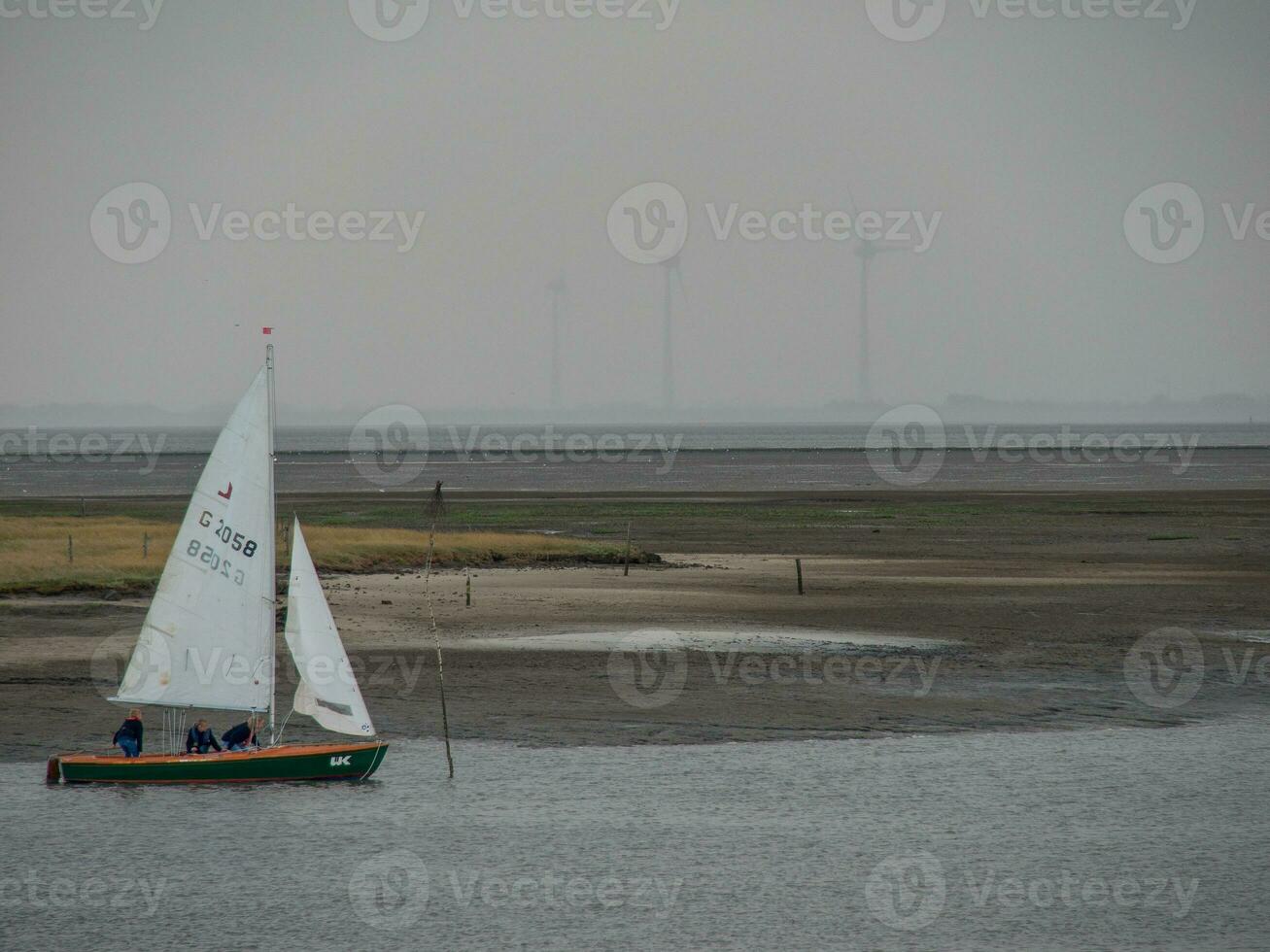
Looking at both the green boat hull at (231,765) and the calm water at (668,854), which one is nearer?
the calm water at (668,854)

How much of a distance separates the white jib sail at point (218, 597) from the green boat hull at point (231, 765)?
1190 millimetres

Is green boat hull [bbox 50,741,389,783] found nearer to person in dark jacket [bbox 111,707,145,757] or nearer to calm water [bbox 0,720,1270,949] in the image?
person in dark jacket [bbox 111,707,145,757]

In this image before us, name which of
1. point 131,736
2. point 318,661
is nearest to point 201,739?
point 131,736

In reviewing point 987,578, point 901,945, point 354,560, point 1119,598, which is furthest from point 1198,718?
point 354,560

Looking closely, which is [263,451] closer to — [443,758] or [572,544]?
[443,758]

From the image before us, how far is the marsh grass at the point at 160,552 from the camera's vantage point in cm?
6297

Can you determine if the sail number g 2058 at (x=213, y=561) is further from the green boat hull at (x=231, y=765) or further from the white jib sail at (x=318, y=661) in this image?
the green boat hull at (x=231, y=765)

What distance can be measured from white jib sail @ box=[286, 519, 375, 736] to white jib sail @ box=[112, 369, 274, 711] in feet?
3.80

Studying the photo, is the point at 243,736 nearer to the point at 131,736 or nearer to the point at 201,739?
the point at 201,739

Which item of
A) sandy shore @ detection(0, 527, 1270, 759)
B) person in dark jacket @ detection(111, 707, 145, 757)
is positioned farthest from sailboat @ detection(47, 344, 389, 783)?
sandy shore @ detection(0, 527, 1270, 759)

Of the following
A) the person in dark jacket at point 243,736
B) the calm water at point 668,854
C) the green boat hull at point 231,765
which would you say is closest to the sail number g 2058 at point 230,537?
the person in dark jacket at point 243,736

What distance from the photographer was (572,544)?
8112cm

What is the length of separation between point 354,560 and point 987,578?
29.4 meters

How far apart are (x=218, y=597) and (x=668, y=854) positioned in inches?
448
